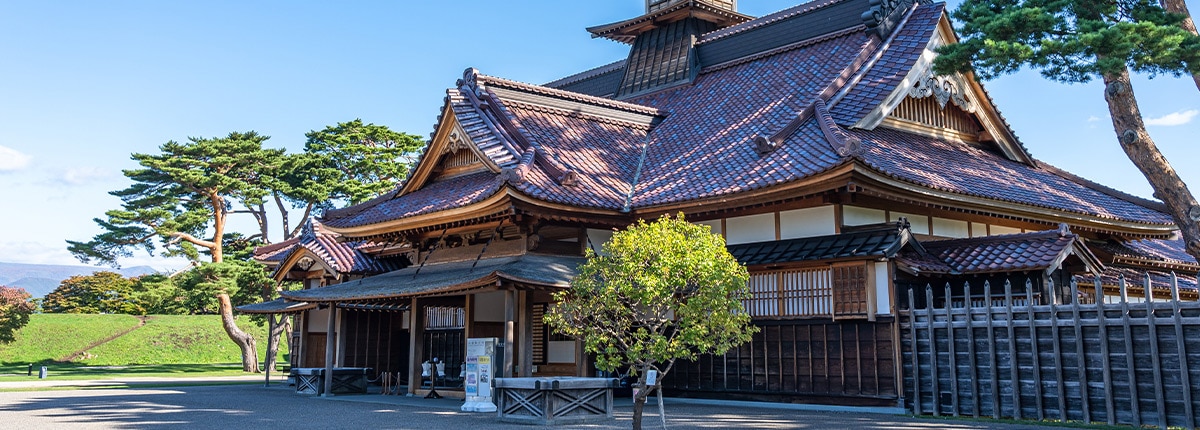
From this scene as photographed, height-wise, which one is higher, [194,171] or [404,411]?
[194,171]

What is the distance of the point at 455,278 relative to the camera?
1773 cm

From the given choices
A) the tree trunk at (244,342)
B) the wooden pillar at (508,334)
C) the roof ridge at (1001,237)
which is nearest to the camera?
the roof ridge at (1001,237)

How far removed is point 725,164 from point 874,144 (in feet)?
9.87

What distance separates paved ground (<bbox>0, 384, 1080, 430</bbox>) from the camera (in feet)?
43.8

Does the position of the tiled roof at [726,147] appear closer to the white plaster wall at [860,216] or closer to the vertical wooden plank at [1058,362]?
the white plaster wall at [860,216]

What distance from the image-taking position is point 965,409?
1416cm

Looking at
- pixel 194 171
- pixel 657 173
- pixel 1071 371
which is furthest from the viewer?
pixel 194 171

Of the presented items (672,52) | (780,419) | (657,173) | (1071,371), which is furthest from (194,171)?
(1071,371)

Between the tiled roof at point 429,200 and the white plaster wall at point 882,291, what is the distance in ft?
23.2

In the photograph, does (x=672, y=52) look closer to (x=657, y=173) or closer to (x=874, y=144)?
(x=657, y=173)

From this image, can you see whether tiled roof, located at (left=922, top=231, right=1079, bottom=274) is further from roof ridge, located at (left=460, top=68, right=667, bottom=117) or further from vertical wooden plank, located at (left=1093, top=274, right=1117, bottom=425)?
roof ridge, located at (left=460, top=68, right=667, bottom=117)

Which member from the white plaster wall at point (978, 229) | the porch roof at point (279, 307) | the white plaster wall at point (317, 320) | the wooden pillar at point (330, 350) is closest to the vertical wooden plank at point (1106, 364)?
the white plaster wall at point (978, 229)

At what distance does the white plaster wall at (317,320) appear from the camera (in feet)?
89.1

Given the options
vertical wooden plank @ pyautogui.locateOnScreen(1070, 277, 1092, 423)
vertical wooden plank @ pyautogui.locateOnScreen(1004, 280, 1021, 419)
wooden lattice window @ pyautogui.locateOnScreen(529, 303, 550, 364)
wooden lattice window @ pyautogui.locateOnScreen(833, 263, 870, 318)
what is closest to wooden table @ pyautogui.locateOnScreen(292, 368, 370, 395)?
wooden lattice window @ pyautogui.locateOnScreen(529, 303, 550, 364)
